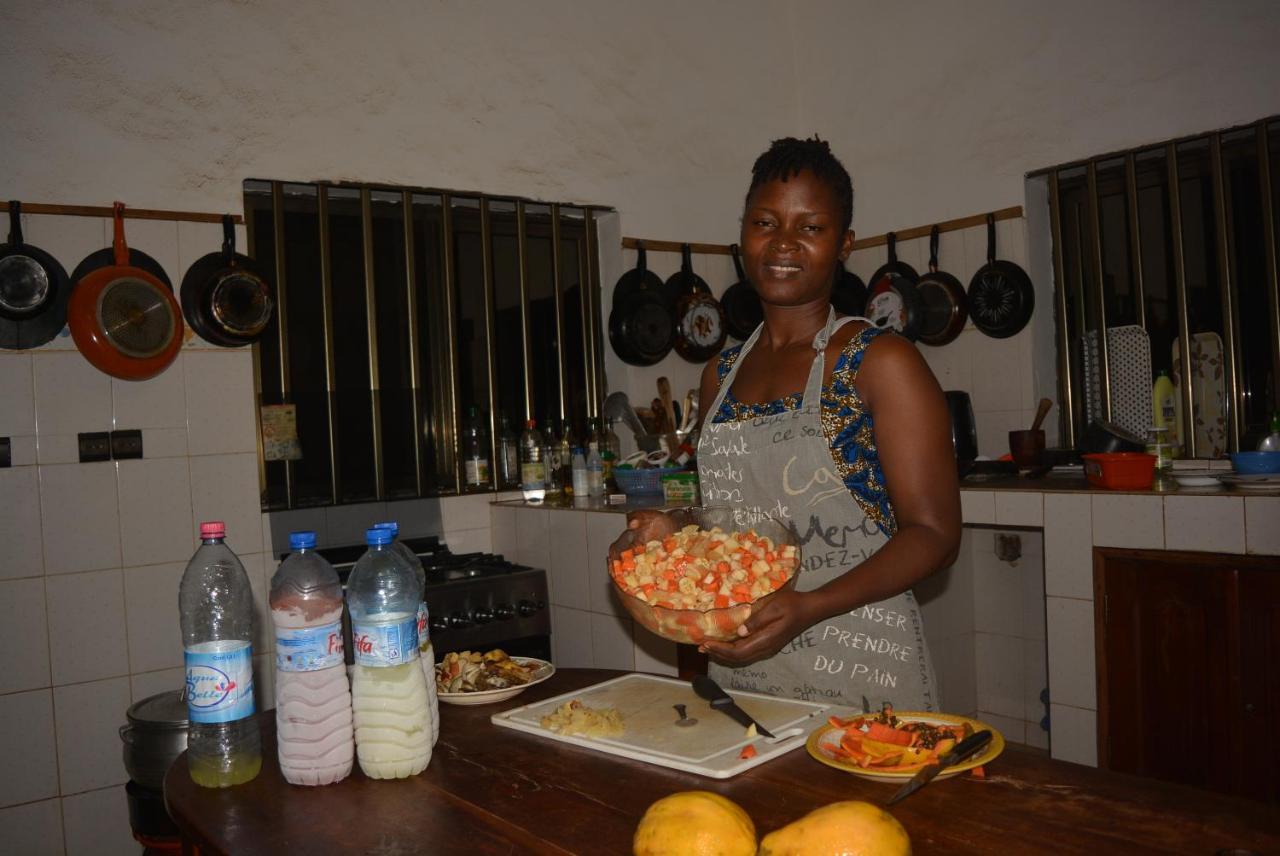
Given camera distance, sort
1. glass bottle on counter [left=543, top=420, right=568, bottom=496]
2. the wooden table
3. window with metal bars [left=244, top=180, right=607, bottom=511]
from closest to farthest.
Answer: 1. the wooden table
2. window with metal bars [left=244, top=180, right=607, bottom=511]
3. glass bottle on counter [left=543, top=420, right=568, bottom=496]

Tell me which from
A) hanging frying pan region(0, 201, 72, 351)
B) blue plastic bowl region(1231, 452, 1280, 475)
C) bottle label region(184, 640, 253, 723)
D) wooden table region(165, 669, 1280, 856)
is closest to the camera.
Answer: wooden table region(165, 669, 1280, 856)

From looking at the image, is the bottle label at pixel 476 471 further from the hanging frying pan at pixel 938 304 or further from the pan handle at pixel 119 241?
the hanging frying pan at pixel 938 304

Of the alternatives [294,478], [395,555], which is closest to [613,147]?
[294,478]

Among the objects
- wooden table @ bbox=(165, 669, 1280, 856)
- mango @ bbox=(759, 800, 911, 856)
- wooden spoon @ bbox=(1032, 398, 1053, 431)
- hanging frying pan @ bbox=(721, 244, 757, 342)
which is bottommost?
wooden table @ bbox=(165, 669, 1280, 856)

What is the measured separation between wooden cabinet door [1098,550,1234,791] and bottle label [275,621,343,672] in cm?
228

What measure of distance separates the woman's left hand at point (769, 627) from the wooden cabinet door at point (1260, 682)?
1.75 meters

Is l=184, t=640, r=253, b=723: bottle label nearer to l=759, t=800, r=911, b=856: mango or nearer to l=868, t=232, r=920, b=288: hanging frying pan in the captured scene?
l=759, t=800, r=911, b=856: mango

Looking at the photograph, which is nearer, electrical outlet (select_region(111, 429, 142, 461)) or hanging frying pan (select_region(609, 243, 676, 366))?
Answer: electrical outlet (select_region(111, 429, 142, 461))

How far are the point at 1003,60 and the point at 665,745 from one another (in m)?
3.49

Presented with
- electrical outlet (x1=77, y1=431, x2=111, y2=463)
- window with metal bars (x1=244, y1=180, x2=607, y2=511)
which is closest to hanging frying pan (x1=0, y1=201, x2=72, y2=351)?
electrical outlet (x1=77, y1=431, x2=111, y2=463)

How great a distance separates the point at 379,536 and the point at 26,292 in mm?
2216

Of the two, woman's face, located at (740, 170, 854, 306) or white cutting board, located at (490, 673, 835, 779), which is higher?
woman's face, located at (740, 170, 854, 306)

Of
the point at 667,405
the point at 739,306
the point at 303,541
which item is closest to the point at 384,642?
the point at 303,541

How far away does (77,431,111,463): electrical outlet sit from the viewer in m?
3.06
